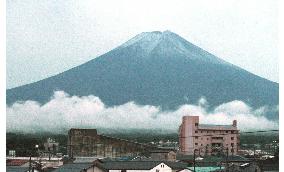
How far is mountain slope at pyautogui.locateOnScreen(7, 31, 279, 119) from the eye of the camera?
14.3 meters

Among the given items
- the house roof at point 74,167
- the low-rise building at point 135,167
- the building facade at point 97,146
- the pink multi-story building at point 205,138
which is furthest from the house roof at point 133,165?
the pink multi-story building at point 205,138

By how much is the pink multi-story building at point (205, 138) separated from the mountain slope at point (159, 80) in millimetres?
1140

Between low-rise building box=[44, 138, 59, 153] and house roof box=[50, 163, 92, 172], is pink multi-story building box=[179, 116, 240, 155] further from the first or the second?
house roof box=[50, 163, 92, 172]

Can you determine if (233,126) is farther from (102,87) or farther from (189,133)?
(102,87)

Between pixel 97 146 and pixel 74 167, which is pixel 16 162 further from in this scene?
pixel 97 146

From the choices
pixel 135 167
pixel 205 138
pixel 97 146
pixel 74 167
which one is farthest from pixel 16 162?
pixel 205 138

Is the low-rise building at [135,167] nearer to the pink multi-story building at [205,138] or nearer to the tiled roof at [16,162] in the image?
the tiled roof at [16,162]

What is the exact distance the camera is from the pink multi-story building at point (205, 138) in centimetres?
1695

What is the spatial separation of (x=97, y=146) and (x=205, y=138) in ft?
17.0

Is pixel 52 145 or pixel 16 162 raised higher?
pixel 52 145

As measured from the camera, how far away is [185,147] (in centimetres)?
1888

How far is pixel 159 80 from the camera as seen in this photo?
15.3 meters

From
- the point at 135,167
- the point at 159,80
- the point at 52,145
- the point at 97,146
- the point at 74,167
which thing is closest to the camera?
the point at 74,167

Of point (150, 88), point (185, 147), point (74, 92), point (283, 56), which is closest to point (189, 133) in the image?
point (185, 147)
